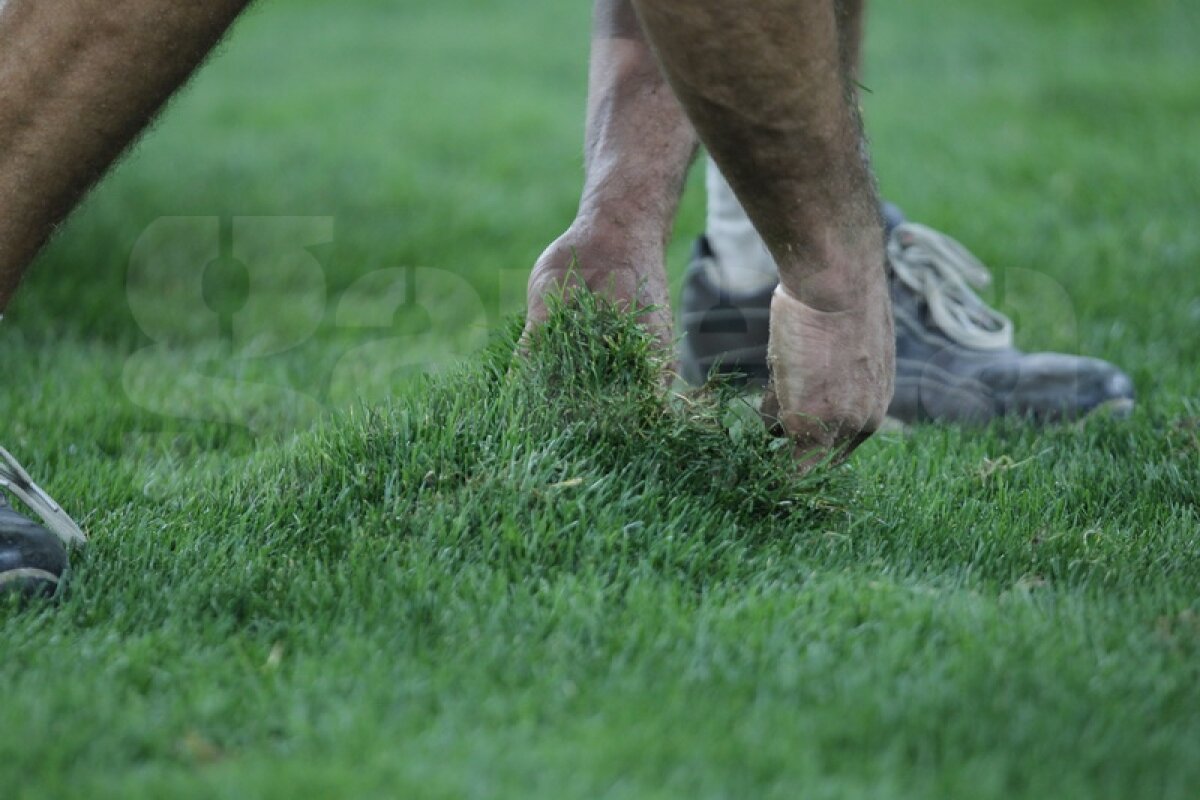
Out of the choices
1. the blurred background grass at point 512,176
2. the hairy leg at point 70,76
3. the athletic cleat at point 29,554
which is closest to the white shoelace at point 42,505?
the athletic cleat at point 29,554

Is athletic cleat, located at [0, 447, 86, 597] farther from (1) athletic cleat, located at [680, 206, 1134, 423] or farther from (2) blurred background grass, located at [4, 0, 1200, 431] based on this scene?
(1) athletic cleat, located at [680, 206, 1134, 423]

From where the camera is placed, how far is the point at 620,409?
171 centimetres

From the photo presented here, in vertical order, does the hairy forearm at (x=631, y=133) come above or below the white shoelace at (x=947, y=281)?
above

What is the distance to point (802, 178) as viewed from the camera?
4.99ft

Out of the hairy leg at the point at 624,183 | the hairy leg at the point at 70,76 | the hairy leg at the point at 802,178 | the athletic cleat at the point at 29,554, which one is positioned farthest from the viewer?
the hairy leg at the point at 624,183

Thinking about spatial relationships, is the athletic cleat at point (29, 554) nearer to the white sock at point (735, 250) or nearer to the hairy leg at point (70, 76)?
the hairy leg at point (70, 76)

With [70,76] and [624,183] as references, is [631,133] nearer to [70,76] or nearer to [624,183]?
[624,183]

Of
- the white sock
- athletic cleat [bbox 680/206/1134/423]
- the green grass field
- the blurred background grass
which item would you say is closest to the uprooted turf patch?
the green grass field

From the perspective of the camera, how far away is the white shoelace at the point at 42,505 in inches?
65.4

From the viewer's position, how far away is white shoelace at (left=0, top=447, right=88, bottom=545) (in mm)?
1660

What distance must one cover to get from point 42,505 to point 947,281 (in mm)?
1866

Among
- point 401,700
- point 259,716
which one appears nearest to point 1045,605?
point 401,700

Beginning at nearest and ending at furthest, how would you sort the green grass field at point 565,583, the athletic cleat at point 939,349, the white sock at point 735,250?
the green grass field at point 565,583 → the athletic cleat at point 939,349 → the white sock at point 735,250

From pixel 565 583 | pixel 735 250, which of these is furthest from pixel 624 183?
pixel 735 250
